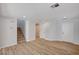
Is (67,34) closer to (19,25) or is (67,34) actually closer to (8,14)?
(19,25)

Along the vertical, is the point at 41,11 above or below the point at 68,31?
above

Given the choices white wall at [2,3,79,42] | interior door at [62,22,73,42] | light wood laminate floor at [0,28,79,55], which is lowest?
light wood laminate floor at [0,28,79,55]

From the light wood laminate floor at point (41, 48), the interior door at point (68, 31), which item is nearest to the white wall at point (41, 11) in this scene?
the interior door at point (68, 31)

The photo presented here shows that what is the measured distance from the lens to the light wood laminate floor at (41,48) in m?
2.04

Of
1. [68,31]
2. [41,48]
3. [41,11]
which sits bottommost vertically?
[41,48]

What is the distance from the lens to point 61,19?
208 centimetres

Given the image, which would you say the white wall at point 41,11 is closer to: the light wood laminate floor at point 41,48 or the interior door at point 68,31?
the interior door at point 68,31

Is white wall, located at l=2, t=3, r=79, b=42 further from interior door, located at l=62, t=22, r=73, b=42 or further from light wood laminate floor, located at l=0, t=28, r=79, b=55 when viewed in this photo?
light wood laminate floor, located at l=0, t=28, r=79, b=55

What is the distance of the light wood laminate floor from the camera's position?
204 cm

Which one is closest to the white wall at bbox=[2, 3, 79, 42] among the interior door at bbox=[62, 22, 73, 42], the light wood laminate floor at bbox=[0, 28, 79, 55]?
the interior door at bbox=[62, 22, 73, 42]

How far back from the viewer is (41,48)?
2.06 metres

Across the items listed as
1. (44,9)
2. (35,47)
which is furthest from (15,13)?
(35,47)
